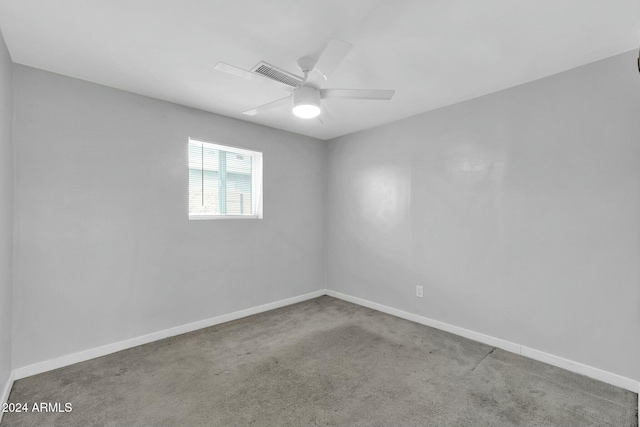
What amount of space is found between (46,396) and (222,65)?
2.54 meters

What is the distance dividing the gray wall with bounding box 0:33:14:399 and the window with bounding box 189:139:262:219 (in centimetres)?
140

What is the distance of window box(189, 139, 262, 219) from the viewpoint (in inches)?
134

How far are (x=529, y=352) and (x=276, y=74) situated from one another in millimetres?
3085

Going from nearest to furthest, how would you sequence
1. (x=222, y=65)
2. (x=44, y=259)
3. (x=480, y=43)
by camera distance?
(x=222, y=65)
(x=480, y=43)
(x=44, y=259)

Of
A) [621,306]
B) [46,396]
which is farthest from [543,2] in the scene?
[46,396]

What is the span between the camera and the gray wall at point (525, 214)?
225cm

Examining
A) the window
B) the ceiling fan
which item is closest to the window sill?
the window

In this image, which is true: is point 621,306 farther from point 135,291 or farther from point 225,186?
point 135,291

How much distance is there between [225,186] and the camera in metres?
3.70

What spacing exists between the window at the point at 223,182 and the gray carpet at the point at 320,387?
1.41 m

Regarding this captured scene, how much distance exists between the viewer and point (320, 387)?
2234 mm

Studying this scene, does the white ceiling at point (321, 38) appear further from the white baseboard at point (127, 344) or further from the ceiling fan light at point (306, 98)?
the white baseboard at point (127, 344)

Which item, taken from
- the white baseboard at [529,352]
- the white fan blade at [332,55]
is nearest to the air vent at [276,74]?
the white fan blade at [332,55]

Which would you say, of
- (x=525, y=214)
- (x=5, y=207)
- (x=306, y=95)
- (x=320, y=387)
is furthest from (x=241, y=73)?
(x=525, y=214)
